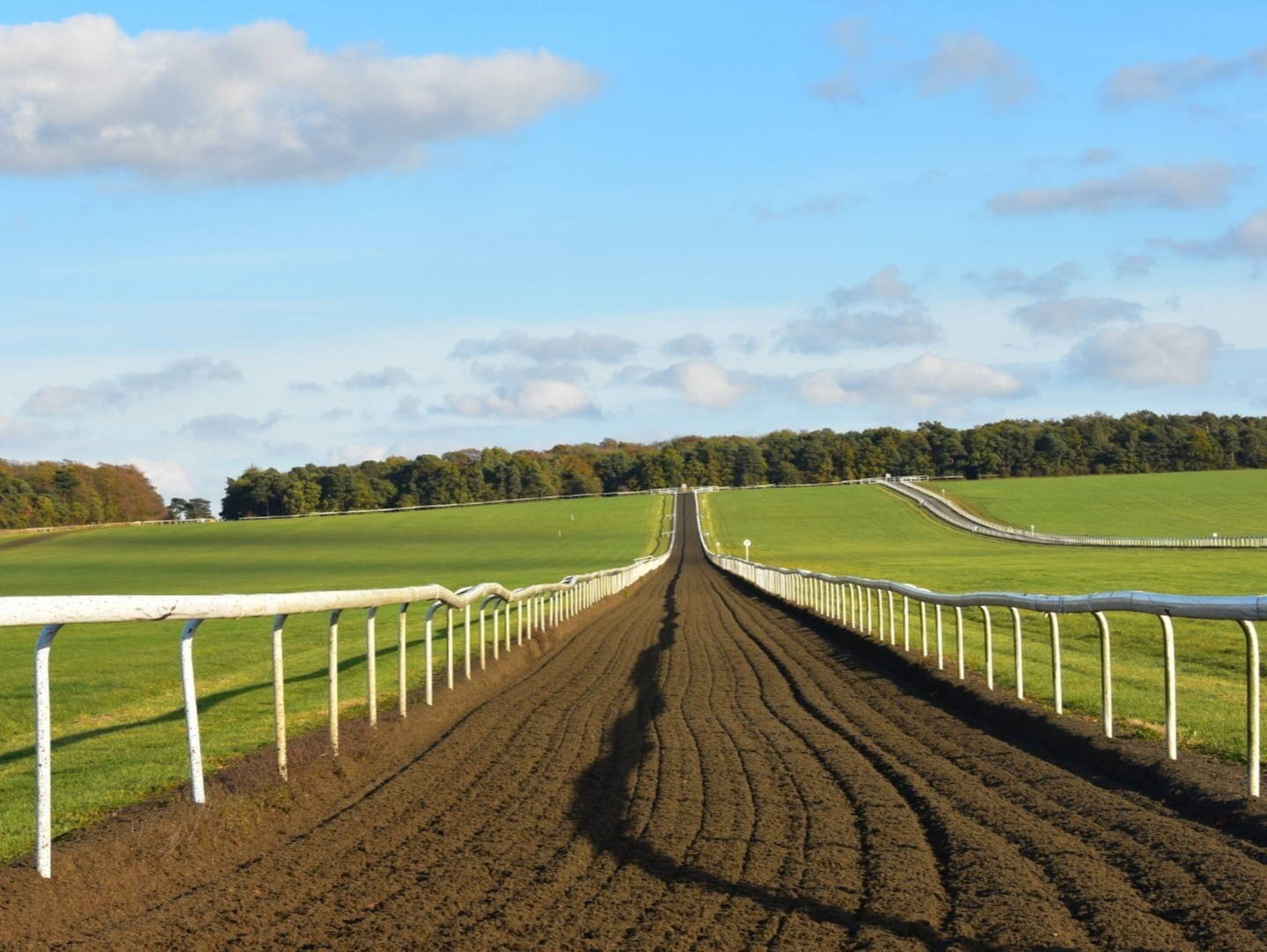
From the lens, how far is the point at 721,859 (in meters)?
5.73

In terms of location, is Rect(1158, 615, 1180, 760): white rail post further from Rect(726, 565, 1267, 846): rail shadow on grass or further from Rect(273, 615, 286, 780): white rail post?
Rect(273, 615, 286, 780): white rail post

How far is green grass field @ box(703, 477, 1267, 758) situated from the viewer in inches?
460

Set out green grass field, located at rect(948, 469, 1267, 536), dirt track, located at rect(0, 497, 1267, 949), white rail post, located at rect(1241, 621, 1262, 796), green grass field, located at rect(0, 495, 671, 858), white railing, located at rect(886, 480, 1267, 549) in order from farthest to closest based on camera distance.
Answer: green grass field, located at rect(948, 469, 1267, 536) → white railing, located at rect(886, 480, 1267, 549) → green grass field, located at rect(0, 495, 671, 858) → white rail post, located at rect(1241, 621, 1262, 796) → dirt track, located at rect(0, 497, 1267, 949)

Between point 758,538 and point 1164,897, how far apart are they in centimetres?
8923

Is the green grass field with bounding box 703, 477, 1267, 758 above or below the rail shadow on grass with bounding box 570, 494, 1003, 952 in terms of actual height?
below

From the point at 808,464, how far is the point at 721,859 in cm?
17174

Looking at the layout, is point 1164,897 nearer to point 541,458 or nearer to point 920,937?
point 920,937

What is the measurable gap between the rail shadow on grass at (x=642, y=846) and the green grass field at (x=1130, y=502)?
7742cm

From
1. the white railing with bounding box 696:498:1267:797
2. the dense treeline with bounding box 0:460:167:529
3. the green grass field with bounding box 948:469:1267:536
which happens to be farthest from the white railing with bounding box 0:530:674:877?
the dense treeline with bounding box 0:460:167:529

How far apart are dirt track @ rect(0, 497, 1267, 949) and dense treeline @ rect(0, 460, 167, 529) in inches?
5481

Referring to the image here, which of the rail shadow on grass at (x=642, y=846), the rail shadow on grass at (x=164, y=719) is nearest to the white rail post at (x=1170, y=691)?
the rail shadow on grass at (x=642, y=846)

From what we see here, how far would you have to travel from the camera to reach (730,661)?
1628 centimetres

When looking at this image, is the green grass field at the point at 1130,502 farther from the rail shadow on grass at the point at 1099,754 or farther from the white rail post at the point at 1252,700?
the white rail post at the point at 1252,700

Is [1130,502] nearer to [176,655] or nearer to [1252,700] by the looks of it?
[176,655]
